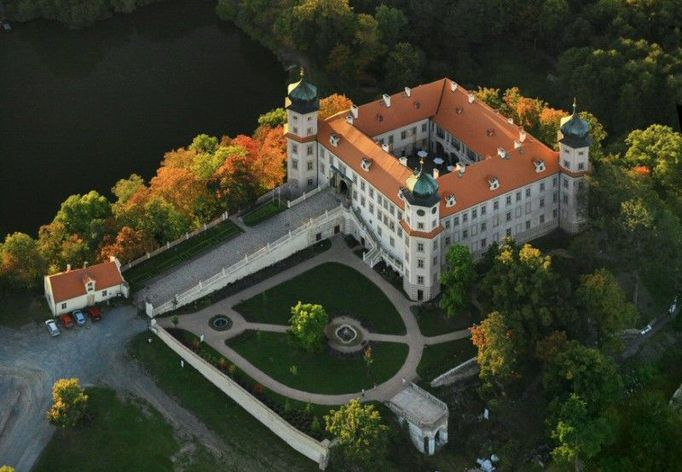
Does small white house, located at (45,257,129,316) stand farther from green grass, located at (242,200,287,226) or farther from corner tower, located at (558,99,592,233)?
corner tower, located at (558,99,592,233)

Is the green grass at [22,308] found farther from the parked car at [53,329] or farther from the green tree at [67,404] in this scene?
the green tree at [67,404]

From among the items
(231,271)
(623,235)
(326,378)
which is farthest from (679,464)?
(231,271)

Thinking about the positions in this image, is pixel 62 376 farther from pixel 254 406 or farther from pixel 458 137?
pixel 458 137

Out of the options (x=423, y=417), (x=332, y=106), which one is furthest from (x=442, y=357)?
(x=332, y=106)

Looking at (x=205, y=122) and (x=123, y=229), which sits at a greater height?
(x=123, y=229)

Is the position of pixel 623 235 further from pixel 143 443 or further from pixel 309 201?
pixel 143 443

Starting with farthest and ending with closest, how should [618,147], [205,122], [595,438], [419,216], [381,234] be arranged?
[205,122] < [618,147] < [381,234] < [419,216] < [595,438]
